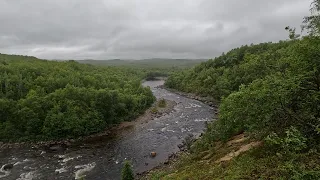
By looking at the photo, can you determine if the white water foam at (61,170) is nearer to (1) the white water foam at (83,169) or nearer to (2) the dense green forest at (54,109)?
(1) the white water foam at (83,169)

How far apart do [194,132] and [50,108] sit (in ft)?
95.7

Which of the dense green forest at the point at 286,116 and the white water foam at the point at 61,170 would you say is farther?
the white water foam at the point at 61,170

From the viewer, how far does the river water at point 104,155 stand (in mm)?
36594

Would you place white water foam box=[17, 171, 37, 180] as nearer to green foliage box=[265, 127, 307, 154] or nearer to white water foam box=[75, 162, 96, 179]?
white water foam box=[75, 162, 96, 179]

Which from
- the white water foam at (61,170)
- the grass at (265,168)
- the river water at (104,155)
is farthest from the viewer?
the white water foam at (61,170)

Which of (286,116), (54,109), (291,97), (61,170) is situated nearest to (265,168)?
(286,116)

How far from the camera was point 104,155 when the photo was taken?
Answer: 4303cm

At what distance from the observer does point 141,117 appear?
67.9m

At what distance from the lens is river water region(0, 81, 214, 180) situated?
36.6 metres

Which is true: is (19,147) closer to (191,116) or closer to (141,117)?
(141,117)

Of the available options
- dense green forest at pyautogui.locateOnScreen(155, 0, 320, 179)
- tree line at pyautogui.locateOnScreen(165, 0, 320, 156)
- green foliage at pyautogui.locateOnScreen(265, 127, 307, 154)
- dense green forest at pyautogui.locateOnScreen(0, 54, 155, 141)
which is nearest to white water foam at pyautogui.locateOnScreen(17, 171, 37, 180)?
dense green forest at pyautogui.locateOnScreen(0, 54, 155, 141)

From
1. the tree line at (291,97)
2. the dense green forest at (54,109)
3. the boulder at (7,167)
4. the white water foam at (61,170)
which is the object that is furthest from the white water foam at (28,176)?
the tree line at (291,97)

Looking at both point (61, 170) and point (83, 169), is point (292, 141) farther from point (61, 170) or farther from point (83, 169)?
point (61, 170)

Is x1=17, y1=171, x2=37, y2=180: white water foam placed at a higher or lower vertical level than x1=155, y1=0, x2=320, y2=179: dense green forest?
lower
